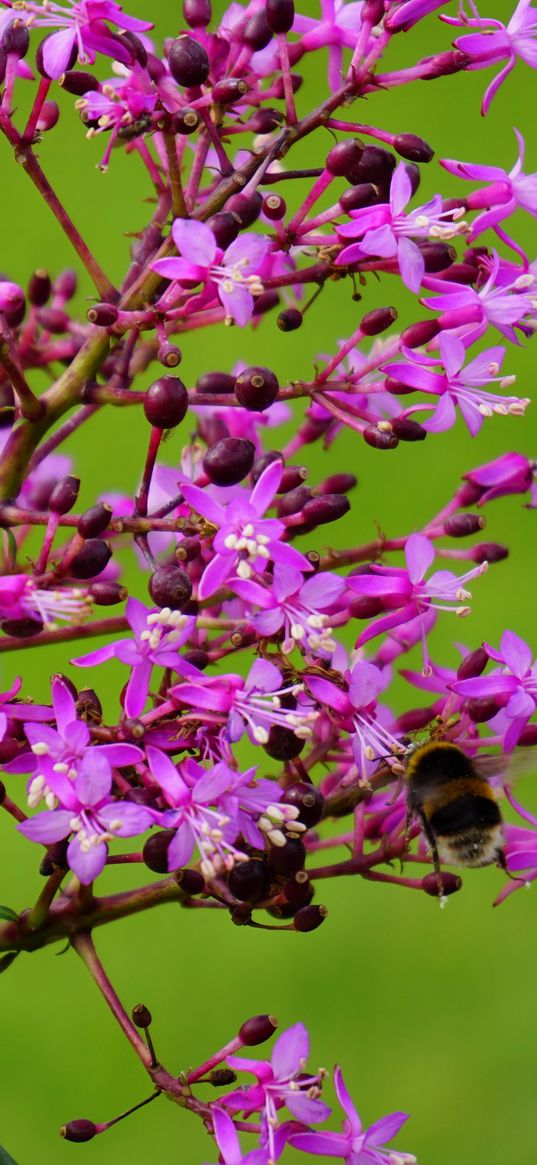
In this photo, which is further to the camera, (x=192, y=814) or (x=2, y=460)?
(x=2, y=460)

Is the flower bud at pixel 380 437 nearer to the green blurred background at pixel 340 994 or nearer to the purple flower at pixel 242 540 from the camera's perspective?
the purple flower at pixel 242 540

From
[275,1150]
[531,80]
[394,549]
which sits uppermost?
[394,549]

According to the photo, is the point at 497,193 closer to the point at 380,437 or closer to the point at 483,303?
the point at 483,303

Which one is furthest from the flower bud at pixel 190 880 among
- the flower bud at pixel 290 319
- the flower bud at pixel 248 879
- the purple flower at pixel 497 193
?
the purple flower at pixel 497 193

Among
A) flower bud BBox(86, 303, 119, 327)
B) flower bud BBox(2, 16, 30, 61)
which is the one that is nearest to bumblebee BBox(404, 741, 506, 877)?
flower bud BBox(86, 303, 119, 327)

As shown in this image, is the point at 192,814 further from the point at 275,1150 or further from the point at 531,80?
→ the point at 531,80

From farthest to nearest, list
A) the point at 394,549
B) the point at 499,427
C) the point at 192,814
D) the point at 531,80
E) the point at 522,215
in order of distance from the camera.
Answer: the point at 531,80 → the point at 522,215 → the point at 499,427 → the point at 394,549 → the point at 192,814

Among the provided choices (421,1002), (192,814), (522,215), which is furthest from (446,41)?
(192,814)
